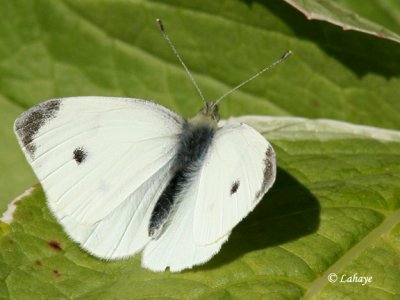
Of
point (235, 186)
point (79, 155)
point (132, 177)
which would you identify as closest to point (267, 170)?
point (235, 186)

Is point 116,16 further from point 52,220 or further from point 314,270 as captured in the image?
point 314,270

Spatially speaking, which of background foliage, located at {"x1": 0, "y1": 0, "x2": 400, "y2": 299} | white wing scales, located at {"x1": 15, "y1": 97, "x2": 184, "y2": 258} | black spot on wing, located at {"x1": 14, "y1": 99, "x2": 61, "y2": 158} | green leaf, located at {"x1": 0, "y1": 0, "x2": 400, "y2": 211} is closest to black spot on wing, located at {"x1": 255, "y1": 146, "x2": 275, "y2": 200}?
background foliage, located at {"x1": 0, "y1": 0, "x2": 400, "y2": 299}

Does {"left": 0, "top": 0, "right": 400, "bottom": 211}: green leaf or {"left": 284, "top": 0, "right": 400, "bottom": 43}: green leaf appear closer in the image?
{"left": 284, "top": 0, "right": 400, "bottom": 43}: green leaf

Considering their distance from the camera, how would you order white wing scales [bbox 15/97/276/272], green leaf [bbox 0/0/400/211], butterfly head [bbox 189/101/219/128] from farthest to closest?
1. green leaf [bbox 0/0/400/211]
2. butterfly head [bbox 189/101/219/128]
3. white wing scales [bbox 15/97/276/272]

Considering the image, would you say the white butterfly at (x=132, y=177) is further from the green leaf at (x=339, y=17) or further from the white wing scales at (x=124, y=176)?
the green leaf at (x=339, y=17)

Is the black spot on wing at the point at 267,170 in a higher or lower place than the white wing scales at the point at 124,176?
higher

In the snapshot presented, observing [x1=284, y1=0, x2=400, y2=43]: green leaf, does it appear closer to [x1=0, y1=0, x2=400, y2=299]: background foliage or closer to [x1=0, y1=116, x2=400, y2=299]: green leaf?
[x1=0, y1=0, x2=400, y2=299]: background foliage

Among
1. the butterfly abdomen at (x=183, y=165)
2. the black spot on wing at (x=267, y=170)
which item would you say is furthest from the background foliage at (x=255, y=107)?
the black spot on wing at (x=267, y=170)

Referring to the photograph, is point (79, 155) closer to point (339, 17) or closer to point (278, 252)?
point (278, 252)
